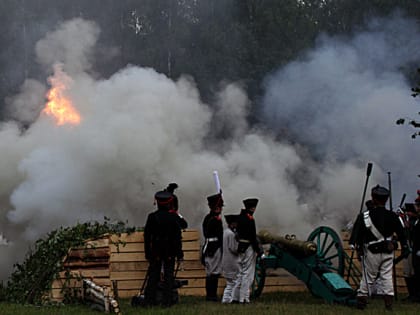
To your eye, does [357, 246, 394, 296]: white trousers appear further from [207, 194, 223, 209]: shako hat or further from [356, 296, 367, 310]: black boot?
[207, 194, 223, 209]: shako hat

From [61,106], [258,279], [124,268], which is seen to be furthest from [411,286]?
[61,106]

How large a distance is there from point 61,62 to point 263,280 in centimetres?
905

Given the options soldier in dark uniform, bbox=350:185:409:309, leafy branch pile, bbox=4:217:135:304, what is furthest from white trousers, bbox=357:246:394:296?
leafy branch pile, bbox=4:217:135:304

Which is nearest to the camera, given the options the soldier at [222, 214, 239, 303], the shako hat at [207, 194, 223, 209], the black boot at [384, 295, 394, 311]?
the black boot at [384, 295, 394, 311]

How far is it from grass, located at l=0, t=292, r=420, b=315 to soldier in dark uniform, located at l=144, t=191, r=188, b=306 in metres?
0.30

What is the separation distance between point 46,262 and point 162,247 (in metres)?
2.14

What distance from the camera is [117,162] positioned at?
575 inches

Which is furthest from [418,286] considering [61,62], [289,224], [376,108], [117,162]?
[61,62]

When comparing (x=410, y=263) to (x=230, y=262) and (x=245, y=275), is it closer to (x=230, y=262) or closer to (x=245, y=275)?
(x=245, y=275)

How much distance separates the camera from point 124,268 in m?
11.2

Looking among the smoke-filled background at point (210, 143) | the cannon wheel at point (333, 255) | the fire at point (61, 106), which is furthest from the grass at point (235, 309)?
the fire at point (61, 106)

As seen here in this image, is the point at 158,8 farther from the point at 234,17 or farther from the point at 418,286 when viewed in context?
the point at 418,286

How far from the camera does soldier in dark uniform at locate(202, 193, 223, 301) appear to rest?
1089 centimetres

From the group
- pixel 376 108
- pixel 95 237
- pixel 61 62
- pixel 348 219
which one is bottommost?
pixel 95 237
